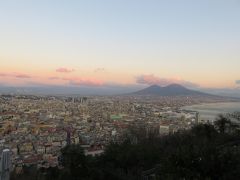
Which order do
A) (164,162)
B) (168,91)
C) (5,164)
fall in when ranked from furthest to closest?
(168,91), (164,162), (5,164)

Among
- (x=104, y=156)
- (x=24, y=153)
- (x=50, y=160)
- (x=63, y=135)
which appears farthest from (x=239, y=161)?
(x=63, y=135)

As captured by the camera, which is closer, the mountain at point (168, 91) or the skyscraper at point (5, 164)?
the skyscraper at point (5, 164)

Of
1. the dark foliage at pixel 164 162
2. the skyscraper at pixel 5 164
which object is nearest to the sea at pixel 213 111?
the dark foliage at pixel 164 162

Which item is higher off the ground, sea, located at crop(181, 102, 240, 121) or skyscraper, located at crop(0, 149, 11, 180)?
skyscraper, located at crop(0, 149, 11, 180)

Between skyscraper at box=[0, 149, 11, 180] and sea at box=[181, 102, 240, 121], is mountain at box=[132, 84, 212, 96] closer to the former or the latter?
sea at box=[181, 102, 240, 121]

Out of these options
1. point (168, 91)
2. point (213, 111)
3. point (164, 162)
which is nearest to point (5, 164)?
point (164, 162)

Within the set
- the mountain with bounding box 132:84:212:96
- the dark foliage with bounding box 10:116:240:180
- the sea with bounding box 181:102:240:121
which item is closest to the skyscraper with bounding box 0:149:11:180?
the dark foliage with bounding box 10:116:240:180

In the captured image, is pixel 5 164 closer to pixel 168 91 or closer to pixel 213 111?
pixel 213 111

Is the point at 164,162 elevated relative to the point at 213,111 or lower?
elevated

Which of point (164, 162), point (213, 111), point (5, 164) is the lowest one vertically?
point (213, 111)

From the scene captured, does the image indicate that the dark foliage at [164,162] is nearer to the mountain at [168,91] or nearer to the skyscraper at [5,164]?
the skyscraper at [5,164]

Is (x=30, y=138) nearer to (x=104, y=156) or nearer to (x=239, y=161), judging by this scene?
(x=104, y=156)
